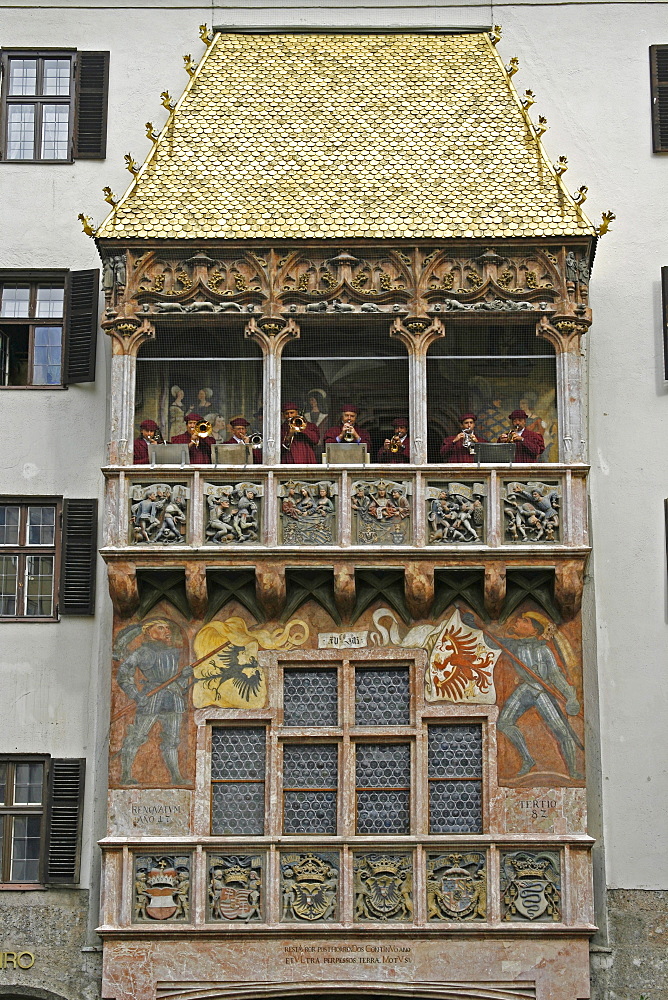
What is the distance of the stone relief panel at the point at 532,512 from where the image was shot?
2297 cm

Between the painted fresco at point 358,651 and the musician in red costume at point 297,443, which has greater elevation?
the musician in red costume at point 297,443

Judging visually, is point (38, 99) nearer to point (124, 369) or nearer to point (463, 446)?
point (124, 369)

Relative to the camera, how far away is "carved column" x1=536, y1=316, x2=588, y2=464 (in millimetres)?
23188

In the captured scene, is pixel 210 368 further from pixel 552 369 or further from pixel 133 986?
pixel 133 986

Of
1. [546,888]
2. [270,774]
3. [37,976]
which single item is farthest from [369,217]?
[37,976]

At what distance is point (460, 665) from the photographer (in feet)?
75.9

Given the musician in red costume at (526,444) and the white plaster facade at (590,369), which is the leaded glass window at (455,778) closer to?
the white plaster facade at (590,369)

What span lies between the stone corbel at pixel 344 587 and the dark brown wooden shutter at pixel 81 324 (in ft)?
15.4

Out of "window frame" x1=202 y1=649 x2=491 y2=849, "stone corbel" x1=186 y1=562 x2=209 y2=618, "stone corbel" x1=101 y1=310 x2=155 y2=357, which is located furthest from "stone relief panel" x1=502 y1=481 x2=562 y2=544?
"stone corbel" x1=101 y1=310 x2=155 y2=357

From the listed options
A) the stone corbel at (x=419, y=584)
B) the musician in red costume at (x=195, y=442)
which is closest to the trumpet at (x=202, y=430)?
the musician in red costume at (x=195, y=442)

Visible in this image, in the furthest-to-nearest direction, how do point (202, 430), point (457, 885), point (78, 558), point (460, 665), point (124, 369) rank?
point (78, 558)
point (202, 430)
point (124, 369)
point (460, 665)
point (457, 885)

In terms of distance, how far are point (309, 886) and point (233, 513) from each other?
468 centimetres

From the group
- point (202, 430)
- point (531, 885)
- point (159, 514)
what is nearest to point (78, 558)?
point (159, 514)

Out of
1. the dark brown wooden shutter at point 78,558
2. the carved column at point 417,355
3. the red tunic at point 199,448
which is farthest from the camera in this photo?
the dark brown wooden shutter at point 78,558
